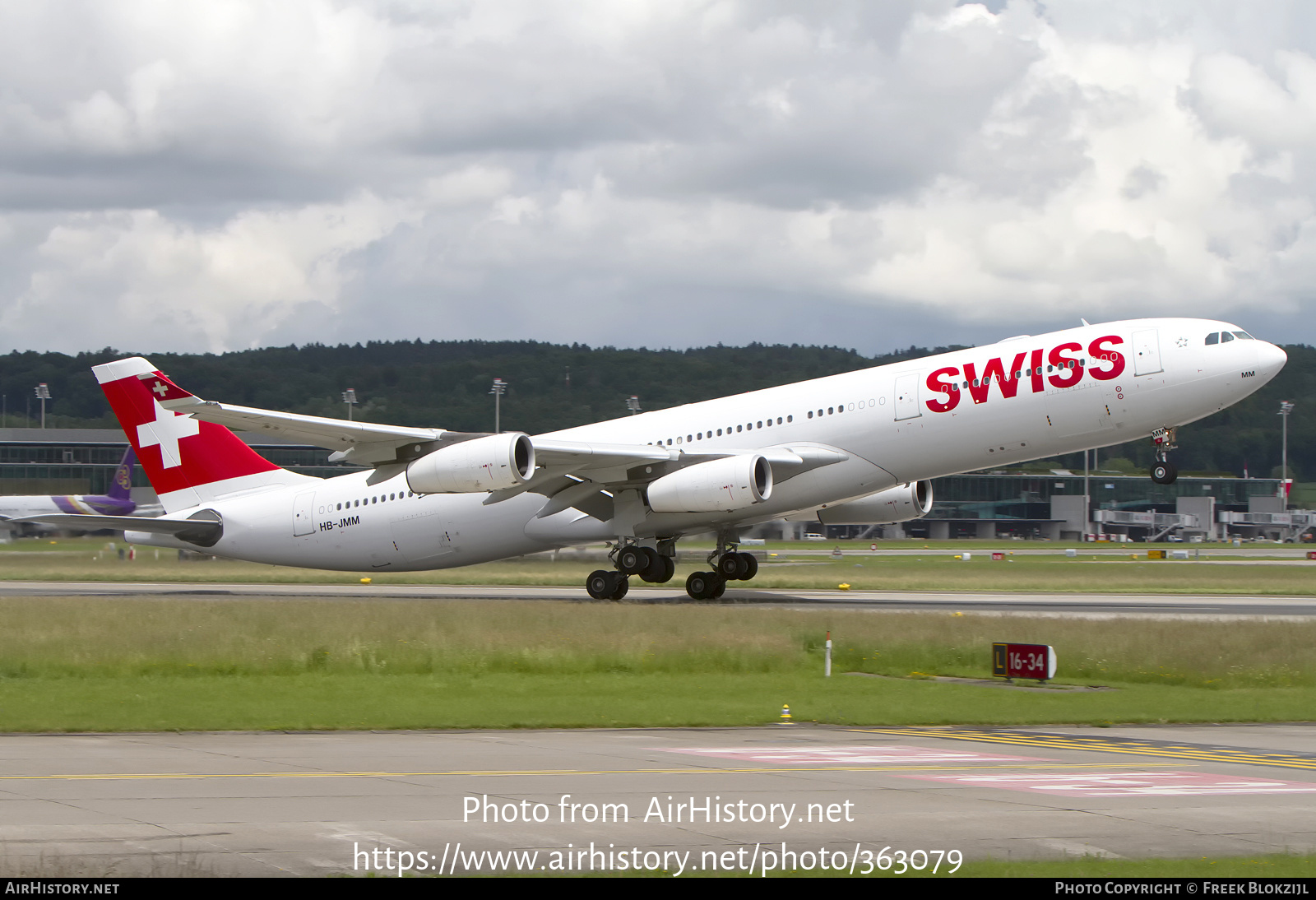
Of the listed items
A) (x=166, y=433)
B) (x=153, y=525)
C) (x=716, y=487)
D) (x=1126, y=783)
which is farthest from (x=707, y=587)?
(x=1126, y=783)

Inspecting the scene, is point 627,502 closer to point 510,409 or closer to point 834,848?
point 834,848

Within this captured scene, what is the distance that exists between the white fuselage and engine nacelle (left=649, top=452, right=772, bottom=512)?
1193mm

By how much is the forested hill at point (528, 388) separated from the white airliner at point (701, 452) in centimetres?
10928

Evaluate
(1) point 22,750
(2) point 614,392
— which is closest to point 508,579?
(1) point 22,750

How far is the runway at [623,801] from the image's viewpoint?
8.89 metres

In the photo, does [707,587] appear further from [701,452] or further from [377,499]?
[377,499]

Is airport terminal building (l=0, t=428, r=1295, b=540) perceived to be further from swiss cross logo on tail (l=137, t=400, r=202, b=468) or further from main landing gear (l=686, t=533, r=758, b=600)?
main landing gear (l=686, t=533, r=758, b=600)

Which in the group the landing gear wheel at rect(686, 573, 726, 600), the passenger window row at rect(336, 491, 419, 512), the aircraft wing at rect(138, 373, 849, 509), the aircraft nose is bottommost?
the landing gear wheel at rect(686, 573, 726, 600)

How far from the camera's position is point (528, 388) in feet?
554

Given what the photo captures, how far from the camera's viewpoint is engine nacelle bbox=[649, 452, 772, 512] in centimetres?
3334

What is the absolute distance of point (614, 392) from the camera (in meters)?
169

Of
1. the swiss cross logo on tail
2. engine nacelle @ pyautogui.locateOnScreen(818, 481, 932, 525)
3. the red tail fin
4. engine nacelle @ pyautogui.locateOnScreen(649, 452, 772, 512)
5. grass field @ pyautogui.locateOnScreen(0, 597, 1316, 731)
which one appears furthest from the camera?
the swiss cross logo on tail

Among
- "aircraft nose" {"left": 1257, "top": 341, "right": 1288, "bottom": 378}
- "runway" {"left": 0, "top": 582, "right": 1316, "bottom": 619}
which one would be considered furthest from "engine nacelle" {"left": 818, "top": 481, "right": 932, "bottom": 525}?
"aircraft nose" {"left": 1257, "top": 341, "right": 1288, "bottom": 378}

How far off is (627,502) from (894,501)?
866 centimetres
